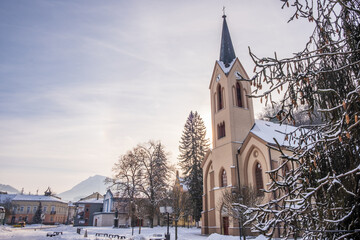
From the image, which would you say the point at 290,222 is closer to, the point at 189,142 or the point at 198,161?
the point at 198,161

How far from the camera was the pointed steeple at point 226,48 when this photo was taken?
94.2 ft

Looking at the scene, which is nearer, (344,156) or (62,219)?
(344,156)

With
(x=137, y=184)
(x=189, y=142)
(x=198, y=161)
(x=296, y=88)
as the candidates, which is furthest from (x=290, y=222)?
(x=189, y=142)

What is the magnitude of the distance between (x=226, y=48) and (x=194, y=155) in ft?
56.3

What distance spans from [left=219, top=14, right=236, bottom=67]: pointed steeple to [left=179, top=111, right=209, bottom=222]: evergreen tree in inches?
610

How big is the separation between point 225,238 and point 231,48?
20.9 meters

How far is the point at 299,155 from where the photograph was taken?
154 inches

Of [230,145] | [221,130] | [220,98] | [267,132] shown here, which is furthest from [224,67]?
[230,145]

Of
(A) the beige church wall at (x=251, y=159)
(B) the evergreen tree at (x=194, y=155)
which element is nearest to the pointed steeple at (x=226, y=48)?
(A) the beige church wall at (x=251, y=159)

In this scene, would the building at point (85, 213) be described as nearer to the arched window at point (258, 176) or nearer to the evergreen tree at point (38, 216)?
the evergreen tree at point (38, 216)

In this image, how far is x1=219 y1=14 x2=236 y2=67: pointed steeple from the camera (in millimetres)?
28703

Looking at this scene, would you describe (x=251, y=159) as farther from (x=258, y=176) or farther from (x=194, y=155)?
(x=194, y=155)

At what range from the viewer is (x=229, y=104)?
2547 cm

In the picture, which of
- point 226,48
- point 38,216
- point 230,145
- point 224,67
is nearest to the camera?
point 230,145
